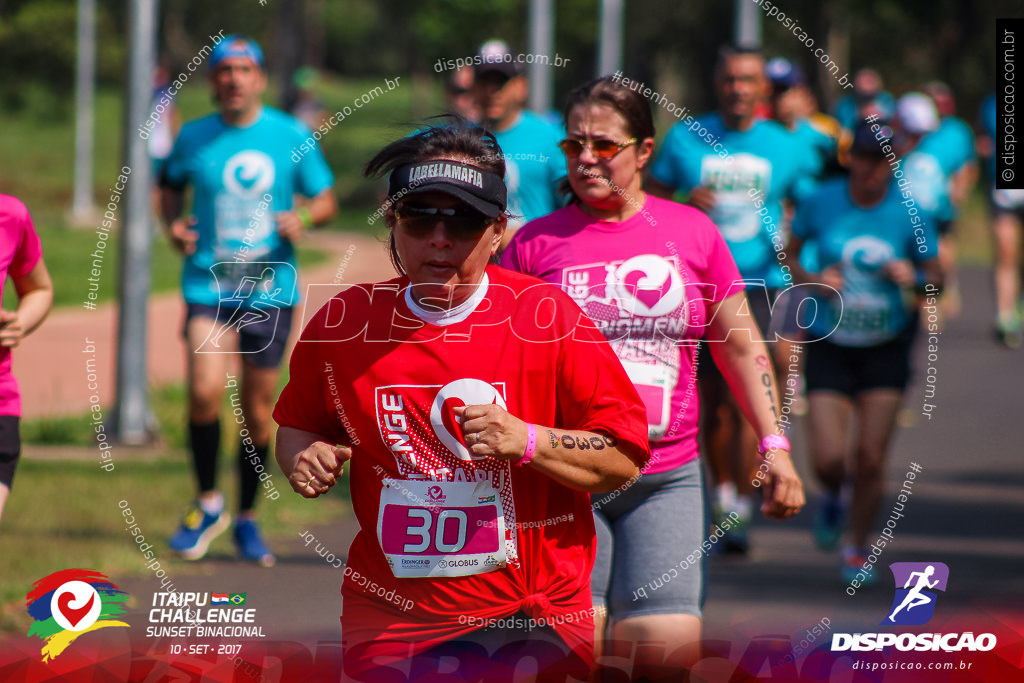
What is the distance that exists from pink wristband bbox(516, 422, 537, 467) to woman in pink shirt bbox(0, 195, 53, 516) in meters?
1.74

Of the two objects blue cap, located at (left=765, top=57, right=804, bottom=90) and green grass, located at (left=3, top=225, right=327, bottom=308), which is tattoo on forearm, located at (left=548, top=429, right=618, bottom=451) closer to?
blue cap, located at (left=765, top=57, right=804, bottom=90)

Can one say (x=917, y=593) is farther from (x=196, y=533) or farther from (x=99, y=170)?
(x=99, y=170)

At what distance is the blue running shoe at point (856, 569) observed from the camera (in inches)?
250

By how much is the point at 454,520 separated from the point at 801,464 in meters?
6.35

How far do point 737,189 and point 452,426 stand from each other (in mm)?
4233

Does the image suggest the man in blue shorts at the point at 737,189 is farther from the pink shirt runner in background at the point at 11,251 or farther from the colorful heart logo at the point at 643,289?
the pink shirt runner in background at the point at 11,251

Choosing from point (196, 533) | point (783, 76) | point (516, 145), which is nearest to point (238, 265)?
point (196, 533)

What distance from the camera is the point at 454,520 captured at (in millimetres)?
3186

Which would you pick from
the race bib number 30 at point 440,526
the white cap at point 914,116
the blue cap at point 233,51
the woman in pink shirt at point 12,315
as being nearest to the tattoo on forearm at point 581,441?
the race bib number 30 at point 440,526

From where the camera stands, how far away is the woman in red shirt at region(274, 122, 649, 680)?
10.3 ft

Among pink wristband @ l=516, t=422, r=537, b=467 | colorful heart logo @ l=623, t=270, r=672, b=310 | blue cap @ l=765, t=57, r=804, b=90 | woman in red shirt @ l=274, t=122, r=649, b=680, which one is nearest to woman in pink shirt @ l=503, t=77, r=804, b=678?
colorful heart logo @ l=623, t=270, r=672, b=310

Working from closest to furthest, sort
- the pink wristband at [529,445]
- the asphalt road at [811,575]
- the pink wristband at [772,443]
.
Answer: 1. the pink wristband at [529,445]
2. the pink wristband at [772,443]
3. the asphalt road at [811,575]

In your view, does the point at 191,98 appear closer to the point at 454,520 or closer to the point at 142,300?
the point at 142,300

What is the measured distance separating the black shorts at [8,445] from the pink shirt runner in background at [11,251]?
3 centimetres
